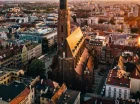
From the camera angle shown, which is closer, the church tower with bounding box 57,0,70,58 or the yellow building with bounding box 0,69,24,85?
the yellow building with bounding box 0,69,24,85

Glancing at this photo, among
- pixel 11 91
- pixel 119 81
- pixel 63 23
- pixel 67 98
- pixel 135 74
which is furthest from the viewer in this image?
pixel 63 23

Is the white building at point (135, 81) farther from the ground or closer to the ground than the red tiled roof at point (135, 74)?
closer to the ground

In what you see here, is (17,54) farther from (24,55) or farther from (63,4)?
(63,4)

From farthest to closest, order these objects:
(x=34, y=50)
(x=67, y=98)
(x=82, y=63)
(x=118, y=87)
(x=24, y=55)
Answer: (x=34, y=50)
(x=24, y=55)
(x=82, y=63)
(x=118, y=87)
(x=67, y=98)

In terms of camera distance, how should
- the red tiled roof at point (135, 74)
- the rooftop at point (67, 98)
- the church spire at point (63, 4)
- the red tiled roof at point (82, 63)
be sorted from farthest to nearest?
the church spire at point (63, 4), the red tiled roof at point (82, 63), the red tiled roof at point (135, 74), the rooftop at point (67, 98)

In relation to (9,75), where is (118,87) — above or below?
below

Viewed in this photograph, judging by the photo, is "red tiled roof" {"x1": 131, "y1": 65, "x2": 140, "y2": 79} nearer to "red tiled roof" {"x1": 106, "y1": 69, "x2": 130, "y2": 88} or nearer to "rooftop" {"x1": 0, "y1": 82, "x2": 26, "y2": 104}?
"red tiled roof" {"x1": 106, "y1": 69, "x2": 130, "y2": 88}

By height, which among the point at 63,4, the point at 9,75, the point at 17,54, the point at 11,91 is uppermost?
the point at 63,4

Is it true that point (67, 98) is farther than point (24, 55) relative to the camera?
No

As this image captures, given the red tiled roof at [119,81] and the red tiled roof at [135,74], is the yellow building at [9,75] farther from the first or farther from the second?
the red tiled roof at [135,74]

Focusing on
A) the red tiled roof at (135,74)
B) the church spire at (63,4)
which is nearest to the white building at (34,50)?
the church spire at (63,4)

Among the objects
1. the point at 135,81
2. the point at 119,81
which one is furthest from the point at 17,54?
the point at 135,81

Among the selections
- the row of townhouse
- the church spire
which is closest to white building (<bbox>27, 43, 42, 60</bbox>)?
the row of townhouse
